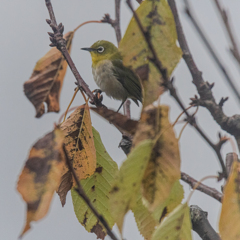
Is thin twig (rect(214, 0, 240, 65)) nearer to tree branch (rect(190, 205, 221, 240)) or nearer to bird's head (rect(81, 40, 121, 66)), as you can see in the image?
tree branch (rect(190, 205, 221, 240))

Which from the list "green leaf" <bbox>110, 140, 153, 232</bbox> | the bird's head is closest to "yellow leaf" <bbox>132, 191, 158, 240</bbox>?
"green leaf" <bbox>110, 140, 153, 232</bbox>

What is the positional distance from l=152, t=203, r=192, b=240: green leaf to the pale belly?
1.79 m

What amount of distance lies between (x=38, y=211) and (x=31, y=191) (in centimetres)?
5

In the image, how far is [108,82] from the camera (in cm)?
250

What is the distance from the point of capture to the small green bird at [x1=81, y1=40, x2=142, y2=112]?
2.42 m

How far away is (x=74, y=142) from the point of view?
1026 millimetres

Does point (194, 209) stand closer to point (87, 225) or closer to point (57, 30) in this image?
point (87, 225)

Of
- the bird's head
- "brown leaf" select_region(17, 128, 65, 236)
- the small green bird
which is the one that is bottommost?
"brown leaf" select_region(17, 128, 65, 236)

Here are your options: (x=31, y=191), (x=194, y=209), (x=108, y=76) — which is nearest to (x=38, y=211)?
(x=31, y=191)

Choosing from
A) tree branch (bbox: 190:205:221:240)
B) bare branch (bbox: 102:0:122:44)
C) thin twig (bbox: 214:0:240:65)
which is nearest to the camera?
thin twig (bbox: 214:0:240:65)

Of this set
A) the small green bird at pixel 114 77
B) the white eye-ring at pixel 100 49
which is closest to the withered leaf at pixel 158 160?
the small green bird at pixel 114 77

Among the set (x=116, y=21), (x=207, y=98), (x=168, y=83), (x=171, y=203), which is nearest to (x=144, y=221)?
(x=171, y=203)

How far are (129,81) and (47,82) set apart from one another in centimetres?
150

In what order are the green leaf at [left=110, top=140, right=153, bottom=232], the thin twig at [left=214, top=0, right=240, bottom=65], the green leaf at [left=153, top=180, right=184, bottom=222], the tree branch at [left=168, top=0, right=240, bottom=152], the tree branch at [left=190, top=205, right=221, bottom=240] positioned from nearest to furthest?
the thin twig at [left=214, top=0, right=240, bottom=65], the green leaf at [left=110, top=140, right=153, bottom=232], the tree branch at [left=168, top=0, right=240, bottom=152], the green leaf at [left=153, top=180, right=184, bottom=222], the tree branch at [left=190, top=205, right=221, bottom=240]
